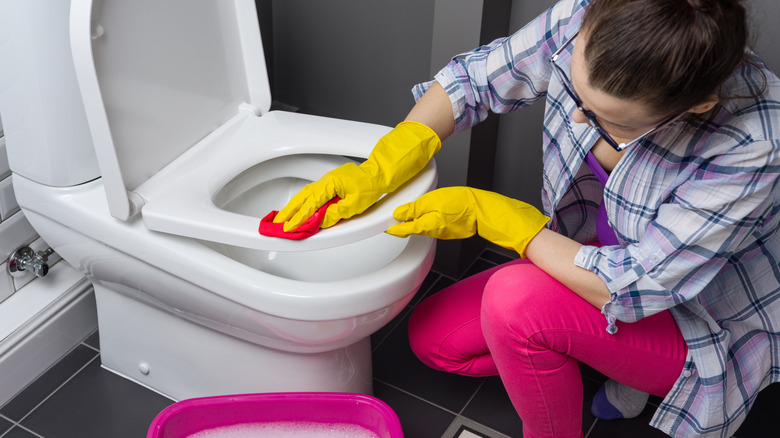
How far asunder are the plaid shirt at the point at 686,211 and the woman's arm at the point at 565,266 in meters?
0.02

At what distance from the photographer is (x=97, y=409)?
1334 millimetres

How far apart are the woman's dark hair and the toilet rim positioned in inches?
14.1

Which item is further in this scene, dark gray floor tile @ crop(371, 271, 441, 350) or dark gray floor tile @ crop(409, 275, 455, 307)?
dark gray floor tile @ crop(409, 275, 455, 307)

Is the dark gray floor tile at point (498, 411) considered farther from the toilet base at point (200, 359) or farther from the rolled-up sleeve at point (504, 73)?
the rolled-up sleeve at point (504, 73)

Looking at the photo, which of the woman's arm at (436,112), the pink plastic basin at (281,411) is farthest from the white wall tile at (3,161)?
the woman's arm at (436,112)

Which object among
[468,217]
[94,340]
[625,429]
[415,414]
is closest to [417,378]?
[415,414]

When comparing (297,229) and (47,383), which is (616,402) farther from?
(47,383)

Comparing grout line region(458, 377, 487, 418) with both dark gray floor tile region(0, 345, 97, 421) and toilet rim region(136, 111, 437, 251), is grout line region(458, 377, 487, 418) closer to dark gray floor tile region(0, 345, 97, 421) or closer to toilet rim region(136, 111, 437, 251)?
toilet rim region(136, 111, 437, 251)

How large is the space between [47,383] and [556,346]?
36.3 inches

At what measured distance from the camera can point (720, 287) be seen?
0.98 metres


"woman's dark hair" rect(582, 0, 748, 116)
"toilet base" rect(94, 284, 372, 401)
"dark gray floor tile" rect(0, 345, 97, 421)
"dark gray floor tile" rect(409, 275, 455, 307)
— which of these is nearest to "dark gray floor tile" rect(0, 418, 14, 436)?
"dark gray floor tile" rect(0, 345, 97, 421)

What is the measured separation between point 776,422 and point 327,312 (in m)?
0.87

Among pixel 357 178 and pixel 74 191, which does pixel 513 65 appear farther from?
pixel 74 191

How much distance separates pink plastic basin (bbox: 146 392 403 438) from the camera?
1105 millimetres
